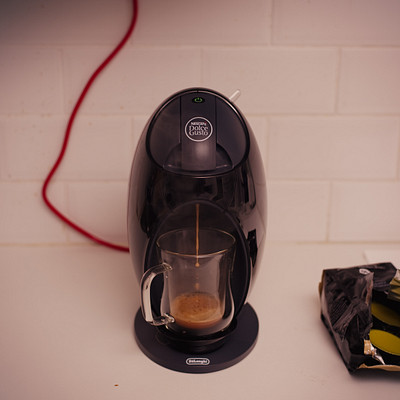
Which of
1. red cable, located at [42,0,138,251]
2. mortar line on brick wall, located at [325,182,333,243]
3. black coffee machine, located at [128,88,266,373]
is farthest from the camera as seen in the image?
mortar line on brick wall, located at [325,182,333,243]

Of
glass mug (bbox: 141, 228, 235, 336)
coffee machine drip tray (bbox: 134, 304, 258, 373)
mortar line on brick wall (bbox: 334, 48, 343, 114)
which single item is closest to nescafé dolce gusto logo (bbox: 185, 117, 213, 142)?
glass mug (bbox: 141, 228, 235, 336)

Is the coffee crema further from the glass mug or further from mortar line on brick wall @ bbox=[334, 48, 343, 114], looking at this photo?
mortar line on brick wall @ bbox=[334, 48, 343, 114]

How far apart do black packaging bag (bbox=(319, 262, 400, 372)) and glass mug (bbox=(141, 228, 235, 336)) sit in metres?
0.14

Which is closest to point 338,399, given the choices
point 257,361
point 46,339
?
point 257,361

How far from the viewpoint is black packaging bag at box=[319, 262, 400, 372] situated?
510 millimetres

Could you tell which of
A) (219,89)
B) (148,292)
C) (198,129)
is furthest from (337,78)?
(148,292)

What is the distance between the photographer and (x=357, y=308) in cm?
55

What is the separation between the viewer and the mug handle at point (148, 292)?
503 mm

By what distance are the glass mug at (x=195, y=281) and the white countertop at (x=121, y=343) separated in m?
0.06

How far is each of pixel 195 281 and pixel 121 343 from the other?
15 centimetres

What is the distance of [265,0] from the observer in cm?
77

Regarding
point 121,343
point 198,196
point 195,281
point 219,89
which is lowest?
point 121,343

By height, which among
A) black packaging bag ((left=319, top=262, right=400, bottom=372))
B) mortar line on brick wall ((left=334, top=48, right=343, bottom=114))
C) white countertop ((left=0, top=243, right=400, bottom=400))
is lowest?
white countertop ((left=0, top=243, right=400, bottom=400))

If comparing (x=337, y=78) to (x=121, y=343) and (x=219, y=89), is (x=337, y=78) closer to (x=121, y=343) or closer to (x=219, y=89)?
(x=219, y=89)
